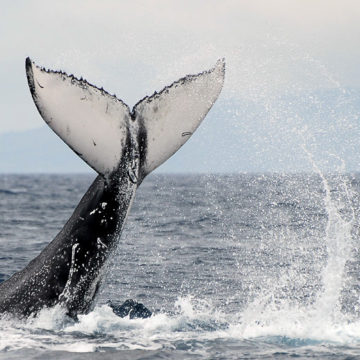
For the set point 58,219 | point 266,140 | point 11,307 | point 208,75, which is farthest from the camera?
point 266,140

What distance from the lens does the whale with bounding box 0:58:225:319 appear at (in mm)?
7262

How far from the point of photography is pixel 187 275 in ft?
45.1

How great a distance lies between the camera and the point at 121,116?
25.6 ft

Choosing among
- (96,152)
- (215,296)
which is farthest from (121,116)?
(215,296)

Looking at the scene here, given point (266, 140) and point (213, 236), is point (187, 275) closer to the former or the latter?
point (213, 236)

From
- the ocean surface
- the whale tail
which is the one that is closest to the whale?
the whale tail

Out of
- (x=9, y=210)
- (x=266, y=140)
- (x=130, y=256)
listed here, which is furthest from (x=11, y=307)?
(x=266, y=140)

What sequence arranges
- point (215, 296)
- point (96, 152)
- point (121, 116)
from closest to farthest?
point (96, 152)
point (121, 116)
point (215, 296)

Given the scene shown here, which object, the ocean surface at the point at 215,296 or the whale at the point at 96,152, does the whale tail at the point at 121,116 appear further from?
the ocean surface at the point at 215,296

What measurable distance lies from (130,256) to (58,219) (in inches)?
472

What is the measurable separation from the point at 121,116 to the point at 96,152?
1.51 ft

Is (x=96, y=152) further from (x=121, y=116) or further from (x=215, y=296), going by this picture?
(x=215, y=296)

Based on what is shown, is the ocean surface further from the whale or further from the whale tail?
the whale tail

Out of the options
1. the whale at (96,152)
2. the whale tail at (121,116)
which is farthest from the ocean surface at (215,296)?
the whale tail at (121,116)
